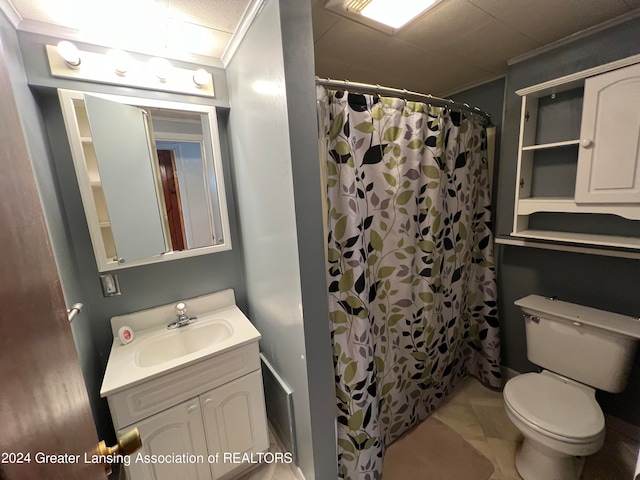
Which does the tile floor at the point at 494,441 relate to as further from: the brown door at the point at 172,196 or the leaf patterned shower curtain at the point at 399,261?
the brown door at the point at 172,196

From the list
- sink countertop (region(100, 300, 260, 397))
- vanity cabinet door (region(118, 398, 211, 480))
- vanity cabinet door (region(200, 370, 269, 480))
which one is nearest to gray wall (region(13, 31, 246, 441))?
sink countertop (region(100, 300, 260, 397))

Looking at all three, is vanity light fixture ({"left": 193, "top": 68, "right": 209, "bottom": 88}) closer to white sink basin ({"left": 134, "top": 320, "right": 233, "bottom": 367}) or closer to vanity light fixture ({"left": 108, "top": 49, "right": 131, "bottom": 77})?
vanity light fixture ({"left": 108, "top": 49, "right": 131, "bottom": 77})

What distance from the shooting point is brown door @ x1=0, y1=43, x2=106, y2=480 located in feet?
0.96

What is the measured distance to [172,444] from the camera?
1.17 metres

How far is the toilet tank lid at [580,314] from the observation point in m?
1.31

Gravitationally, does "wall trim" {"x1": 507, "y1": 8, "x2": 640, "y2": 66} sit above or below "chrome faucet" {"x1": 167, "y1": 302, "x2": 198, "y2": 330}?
above

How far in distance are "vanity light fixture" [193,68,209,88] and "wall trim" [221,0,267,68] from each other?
13 cm

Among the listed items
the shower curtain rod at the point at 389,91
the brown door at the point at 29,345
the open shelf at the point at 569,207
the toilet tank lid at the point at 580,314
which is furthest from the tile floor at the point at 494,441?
the shower curtain rod at the point at 389,91

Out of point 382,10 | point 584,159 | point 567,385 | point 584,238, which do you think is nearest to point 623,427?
point 567,385

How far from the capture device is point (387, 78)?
178 centimetres

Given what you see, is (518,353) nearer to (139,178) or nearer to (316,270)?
(316,270)

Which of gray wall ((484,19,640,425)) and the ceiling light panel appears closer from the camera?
the ceiling light panel

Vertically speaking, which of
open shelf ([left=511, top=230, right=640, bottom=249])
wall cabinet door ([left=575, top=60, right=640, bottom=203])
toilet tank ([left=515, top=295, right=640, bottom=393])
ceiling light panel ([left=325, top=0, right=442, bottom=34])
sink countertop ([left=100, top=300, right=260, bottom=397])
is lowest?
toilet tank ([left=515, top=295, right=640, bottom=393])

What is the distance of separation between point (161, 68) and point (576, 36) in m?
2.19
